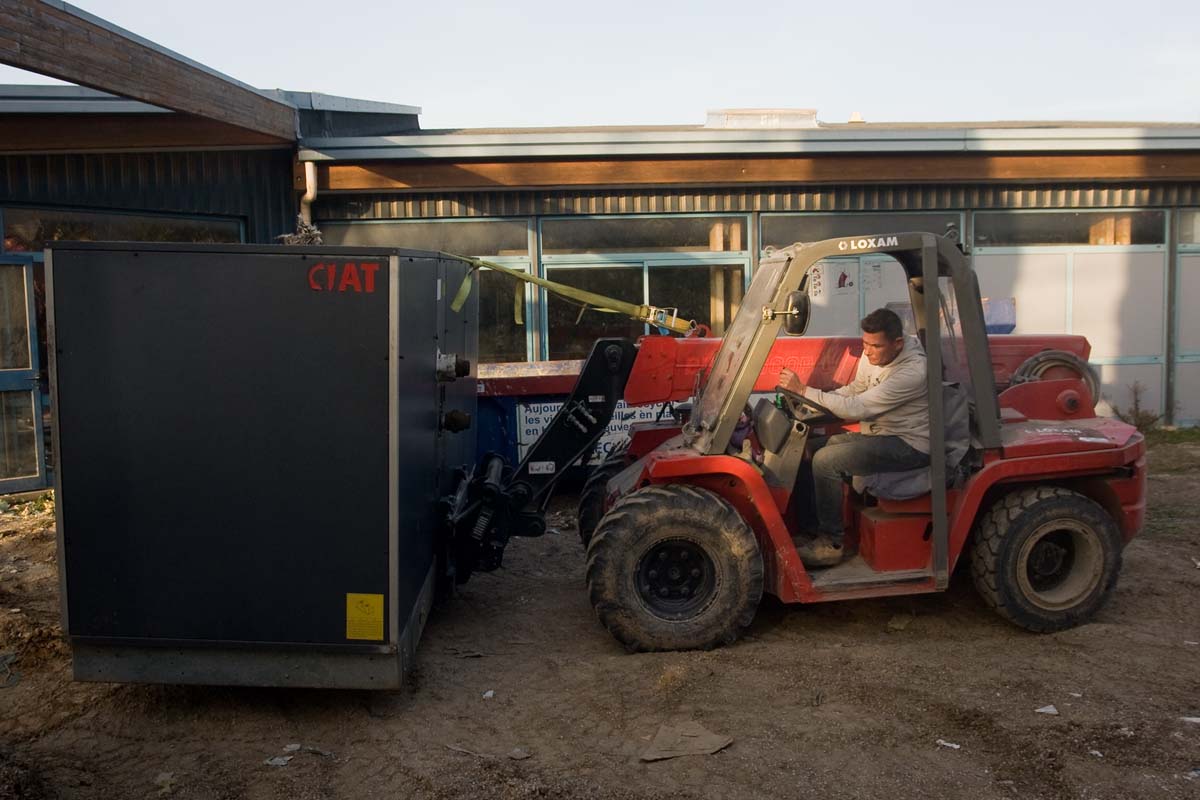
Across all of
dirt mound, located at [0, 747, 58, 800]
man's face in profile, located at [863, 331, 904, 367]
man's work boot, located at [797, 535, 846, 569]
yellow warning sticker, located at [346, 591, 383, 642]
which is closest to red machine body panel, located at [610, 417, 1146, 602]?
man's work boot, located at [797, 535, 846, 569]

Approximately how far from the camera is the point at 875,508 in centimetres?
552

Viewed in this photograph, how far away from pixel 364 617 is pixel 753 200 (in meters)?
8.51

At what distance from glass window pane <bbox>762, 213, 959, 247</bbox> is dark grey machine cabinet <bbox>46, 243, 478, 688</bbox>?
8.09m

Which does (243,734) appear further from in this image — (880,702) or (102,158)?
(102,158)

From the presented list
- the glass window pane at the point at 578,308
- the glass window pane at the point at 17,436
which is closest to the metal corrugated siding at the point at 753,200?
the glass window pane at the point at 578,308

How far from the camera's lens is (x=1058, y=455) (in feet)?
17.8

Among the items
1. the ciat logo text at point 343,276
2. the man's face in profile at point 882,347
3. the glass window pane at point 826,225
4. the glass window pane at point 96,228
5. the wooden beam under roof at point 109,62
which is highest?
the wooden beam under roof at point 109,62

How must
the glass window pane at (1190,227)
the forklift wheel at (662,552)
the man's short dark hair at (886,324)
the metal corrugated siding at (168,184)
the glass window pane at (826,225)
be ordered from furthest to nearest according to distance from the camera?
the glass window pane at (1190,227)
the glass window pane at (826,225)
the metal corrugated siding at (168,184)
the man's short dark hair at (886,324)
the forklift wheel at (662,552)

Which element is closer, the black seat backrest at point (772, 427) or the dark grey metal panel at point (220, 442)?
the dark grey metal panel at point (220, 442)

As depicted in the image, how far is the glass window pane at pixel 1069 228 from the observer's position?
40.4 feet

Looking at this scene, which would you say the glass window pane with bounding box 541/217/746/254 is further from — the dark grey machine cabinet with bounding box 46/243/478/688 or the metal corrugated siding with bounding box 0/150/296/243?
the dark grey machine cabinet with bounding box 46/243/478/688

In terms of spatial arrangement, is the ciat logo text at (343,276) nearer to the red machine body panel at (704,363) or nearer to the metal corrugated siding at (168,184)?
the red machine body panel at (704,363)

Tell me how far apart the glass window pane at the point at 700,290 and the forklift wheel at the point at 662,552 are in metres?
6.69

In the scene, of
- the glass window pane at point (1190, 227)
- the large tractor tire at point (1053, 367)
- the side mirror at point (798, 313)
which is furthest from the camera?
the glass window pane at point (1190, 227)
